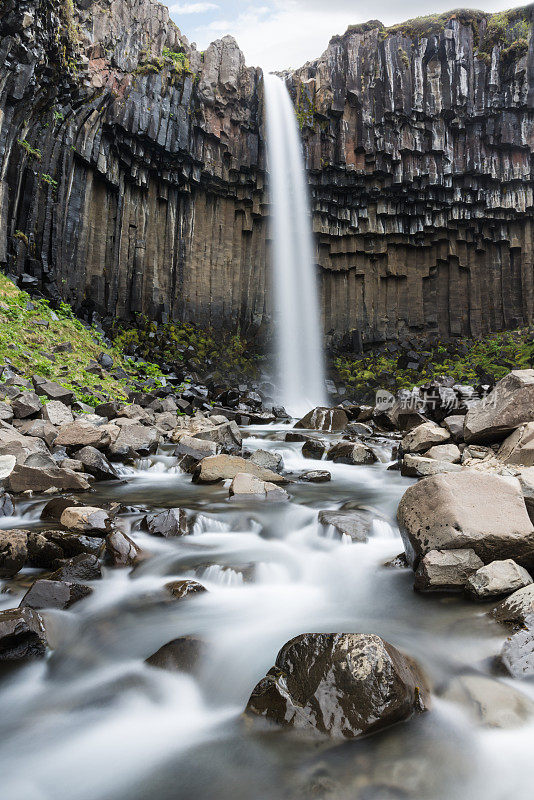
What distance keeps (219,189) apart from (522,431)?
20780 mm

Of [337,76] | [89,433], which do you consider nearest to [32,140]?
[89,433]

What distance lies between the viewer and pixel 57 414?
8.64m

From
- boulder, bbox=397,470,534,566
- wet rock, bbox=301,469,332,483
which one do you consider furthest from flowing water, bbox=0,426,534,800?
wet rock, bbox=301,469,332,483

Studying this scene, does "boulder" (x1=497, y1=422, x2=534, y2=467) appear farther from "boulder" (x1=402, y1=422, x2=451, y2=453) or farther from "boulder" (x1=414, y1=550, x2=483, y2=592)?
"boulder" (x1=414, y1=550, x2=483, y2=592)

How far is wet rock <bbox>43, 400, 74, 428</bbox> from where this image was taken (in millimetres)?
8422

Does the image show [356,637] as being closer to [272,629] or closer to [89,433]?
[272,629]

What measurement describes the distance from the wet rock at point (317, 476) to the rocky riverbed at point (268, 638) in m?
1.31

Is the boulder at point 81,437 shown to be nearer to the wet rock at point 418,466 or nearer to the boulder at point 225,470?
the boulder at point 225,470

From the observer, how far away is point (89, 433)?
775 centimetres

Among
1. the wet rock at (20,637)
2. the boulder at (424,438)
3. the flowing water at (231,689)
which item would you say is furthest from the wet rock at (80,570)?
the boulder at (424,438)

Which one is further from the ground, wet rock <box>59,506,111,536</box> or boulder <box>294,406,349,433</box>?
boulder <box>294,406,349,433</box>

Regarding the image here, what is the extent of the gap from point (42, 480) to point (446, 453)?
6.06 m

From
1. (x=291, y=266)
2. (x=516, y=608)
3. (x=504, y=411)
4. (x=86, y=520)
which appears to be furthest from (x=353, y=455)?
(x=291, y=266)

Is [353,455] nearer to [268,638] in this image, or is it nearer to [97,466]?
[97,466]
